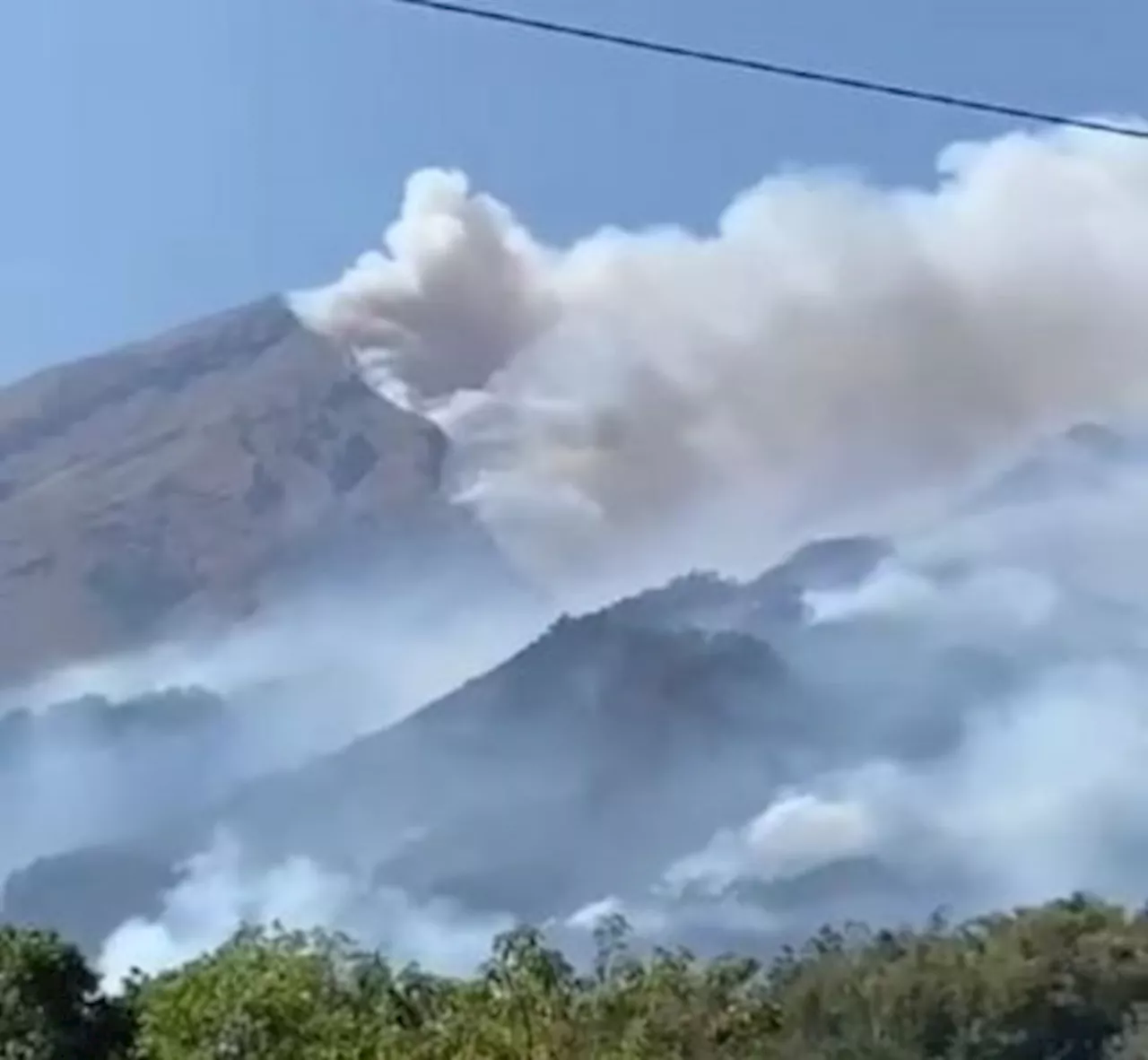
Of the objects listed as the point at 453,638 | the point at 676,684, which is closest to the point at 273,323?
the point at 453,638

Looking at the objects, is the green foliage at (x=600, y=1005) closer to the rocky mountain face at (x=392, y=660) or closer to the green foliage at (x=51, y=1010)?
the green foliage at (x=51, y=1010)

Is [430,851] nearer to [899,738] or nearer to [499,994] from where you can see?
[899,738]

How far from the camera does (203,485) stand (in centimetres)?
1073

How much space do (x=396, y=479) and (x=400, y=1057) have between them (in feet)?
15.0

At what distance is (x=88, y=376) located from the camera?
35.5 feet

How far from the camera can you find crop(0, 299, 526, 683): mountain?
34.4 ft

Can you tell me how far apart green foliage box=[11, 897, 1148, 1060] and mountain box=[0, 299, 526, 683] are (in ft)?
9.05

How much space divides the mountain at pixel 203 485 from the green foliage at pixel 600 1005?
9.05ft

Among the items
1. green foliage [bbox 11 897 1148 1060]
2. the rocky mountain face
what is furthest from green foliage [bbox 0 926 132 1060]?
the rocky mountain face

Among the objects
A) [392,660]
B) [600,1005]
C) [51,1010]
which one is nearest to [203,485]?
[392,660]

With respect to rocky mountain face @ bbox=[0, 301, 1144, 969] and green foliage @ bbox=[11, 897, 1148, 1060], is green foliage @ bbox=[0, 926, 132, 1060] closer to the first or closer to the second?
green foliage @ bbox=[11, 897, 1148, 1060]

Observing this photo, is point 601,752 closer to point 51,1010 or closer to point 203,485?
point 203,485

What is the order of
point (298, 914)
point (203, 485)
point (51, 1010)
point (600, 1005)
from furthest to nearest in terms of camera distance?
point (203, 485) < point (298, 914) < point (51, 1010) < point (600, 1005)

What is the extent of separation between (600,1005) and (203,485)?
4489 mm
